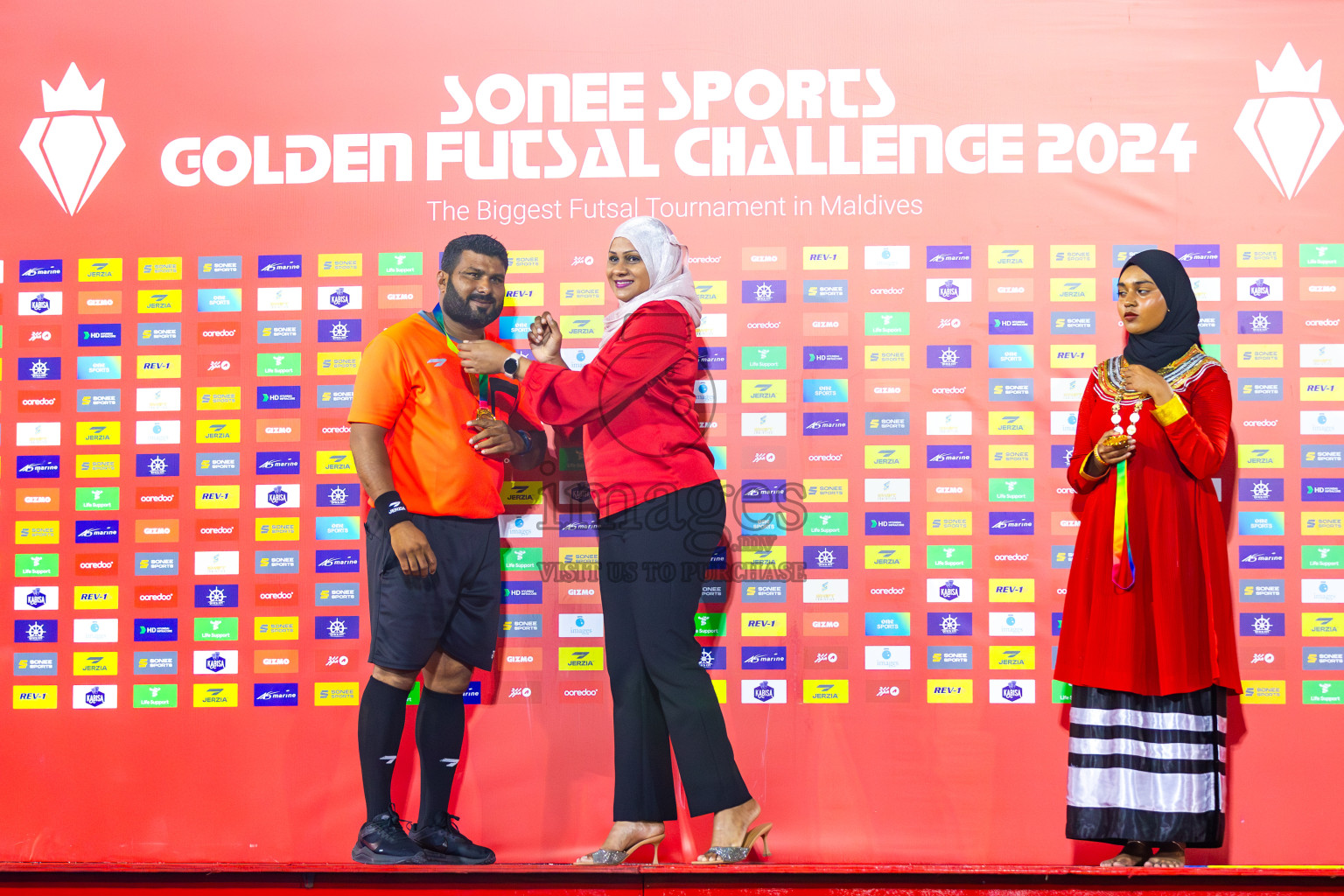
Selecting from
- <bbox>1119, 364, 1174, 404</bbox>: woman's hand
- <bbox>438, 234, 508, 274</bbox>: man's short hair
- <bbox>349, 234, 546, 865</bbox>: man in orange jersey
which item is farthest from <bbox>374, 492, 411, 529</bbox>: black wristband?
<bbox>1119, 364, 1174, 404</bbox>: woman's hand

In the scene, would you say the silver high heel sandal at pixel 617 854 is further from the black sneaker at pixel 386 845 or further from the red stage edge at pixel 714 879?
the black sneaker at pixel 386 845

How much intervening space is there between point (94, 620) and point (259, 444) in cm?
84

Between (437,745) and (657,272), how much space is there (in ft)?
5.44

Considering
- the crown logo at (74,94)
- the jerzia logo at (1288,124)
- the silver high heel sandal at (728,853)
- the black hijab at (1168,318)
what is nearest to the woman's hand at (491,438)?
the silver high heel sandal at (728,853)

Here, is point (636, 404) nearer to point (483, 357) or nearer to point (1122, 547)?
point (483, 357)

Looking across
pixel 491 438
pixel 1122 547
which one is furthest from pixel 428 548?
pixel 1122 547

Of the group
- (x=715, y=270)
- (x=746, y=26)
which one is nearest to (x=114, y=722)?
(x=715, y=270)

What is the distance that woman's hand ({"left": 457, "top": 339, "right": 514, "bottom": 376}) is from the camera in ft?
8.93

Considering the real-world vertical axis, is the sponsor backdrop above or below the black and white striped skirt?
above

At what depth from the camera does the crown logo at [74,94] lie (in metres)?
3.05

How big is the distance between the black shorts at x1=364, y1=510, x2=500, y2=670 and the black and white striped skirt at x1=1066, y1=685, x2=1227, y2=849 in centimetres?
190

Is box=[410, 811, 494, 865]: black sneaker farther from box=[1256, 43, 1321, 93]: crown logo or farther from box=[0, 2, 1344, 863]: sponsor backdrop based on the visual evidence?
box=[1256, 43, 1321, 93]: crown logo

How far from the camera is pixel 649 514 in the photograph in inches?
104

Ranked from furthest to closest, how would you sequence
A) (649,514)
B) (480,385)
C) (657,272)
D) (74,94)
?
(74,94) < (480,385) < (657,272) < (649,514)
